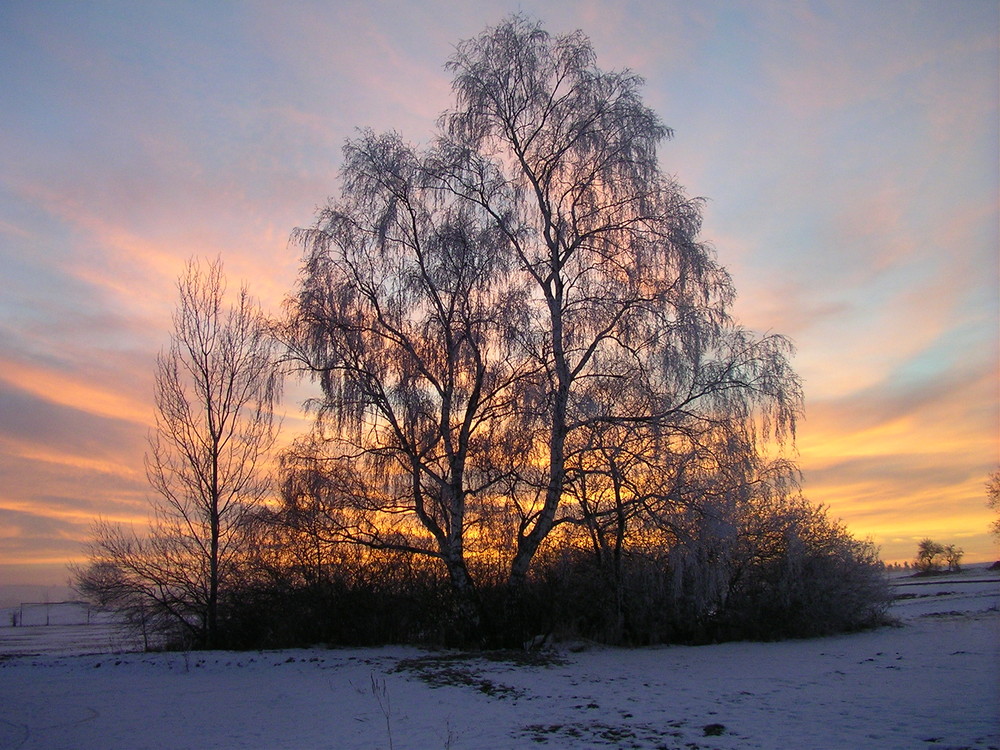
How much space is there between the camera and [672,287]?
1636 centimetres

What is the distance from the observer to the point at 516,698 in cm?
1060

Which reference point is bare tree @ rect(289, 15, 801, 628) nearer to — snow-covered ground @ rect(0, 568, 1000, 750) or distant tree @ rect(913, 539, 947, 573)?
snow-covered ground @ rect(0, 568, 1000, 750)

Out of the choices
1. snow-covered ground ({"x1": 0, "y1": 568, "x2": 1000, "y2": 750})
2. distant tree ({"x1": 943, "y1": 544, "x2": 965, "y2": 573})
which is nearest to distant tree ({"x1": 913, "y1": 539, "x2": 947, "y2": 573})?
distant tree ({"x1": 943, "y1": 544, "x2": 965, "y2": 573})

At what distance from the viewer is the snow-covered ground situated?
8328mm

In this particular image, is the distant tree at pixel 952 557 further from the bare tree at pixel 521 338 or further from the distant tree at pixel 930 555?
the bare tree at pixel 521 338

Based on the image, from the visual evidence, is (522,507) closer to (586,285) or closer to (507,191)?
(586,285)

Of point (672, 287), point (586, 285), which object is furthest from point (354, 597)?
point (672, 287)

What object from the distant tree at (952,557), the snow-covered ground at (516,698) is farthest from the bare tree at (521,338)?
the distant tree at (952,557)

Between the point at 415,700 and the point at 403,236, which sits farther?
the point at 403,236

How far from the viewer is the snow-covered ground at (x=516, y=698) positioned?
833 centimetres

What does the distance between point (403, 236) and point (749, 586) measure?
13.1 metres

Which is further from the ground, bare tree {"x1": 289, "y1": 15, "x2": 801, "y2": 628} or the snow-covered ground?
bare tree {"x1": 289, "y1": 15, "x2": 801, "y2": 628}

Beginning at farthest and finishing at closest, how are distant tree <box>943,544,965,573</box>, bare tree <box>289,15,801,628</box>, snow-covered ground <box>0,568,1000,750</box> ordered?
distant tree <box>943,544,965,573</box>, bare tree <box>289,15,801,628</box>, snow-covered ground <box>0,568,1000,750</box>

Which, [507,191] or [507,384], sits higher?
[507,191]
